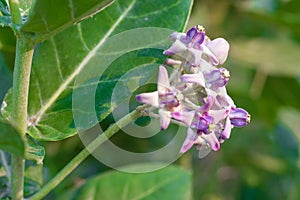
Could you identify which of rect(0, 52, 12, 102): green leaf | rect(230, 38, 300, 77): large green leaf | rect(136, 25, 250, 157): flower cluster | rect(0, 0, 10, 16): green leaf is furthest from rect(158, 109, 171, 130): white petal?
rect(230, 38, 300, 77): large green leaf

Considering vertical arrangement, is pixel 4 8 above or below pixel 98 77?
above

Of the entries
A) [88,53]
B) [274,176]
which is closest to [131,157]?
[274,176]

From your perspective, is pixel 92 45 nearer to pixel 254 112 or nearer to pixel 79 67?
pixel 79 67

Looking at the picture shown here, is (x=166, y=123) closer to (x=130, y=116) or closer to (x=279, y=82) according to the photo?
(x=130, y=116)

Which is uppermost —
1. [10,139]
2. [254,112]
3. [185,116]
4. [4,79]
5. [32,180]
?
[10,139]

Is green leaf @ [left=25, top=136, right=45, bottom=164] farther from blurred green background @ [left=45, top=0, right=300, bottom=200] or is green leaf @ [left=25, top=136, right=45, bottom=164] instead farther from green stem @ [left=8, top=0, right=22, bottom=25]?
blurred green background @ [left=45, top=0, right=300, bottom=200]

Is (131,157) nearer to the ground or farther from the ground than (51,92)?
nearer to the ground

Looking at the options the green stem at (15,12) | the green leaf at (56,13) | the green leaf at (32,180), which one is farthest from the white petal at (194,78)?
the green leaf at (32,180)

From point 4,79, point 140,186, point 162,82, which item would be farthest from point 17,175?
point 140,186
